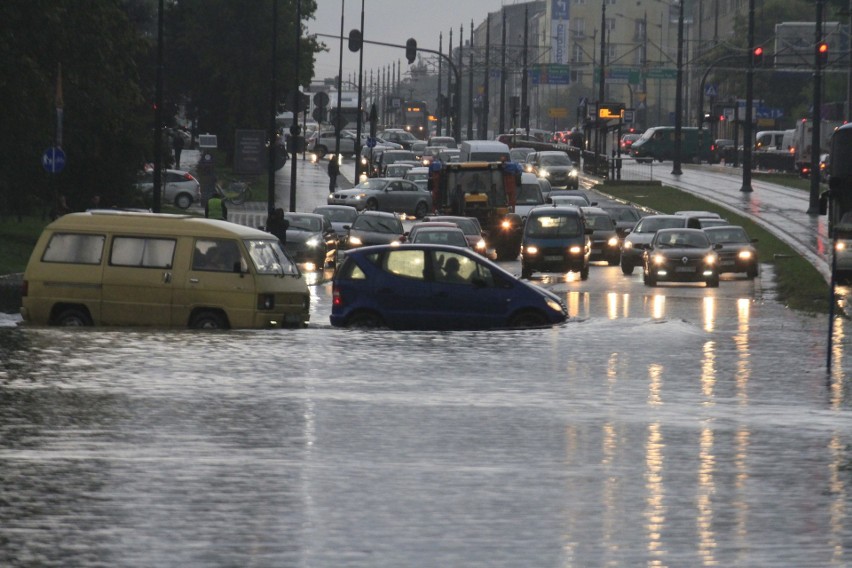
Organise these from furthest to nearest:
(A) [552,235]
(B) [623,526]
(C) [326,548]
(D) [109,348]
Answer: (A) [552,235] < (D) [109,348] < (B) [623,526] < (C) [326,548]

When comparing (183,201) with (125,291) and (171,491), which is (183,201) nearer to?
(125,291)

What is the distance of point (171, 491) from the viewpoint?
10.4 m

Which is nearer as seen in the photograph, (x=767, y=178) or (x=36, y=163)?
(x=36, y=163)

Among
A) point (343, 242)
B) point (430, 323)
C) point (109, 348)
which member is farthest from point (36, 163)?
point (109, 348)

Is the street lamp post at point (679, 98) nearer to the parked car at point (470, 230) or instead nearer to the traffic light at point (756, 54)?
the traffic light at point (756, 54)

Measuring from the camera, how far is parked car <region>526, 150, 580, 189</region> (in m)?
76.9

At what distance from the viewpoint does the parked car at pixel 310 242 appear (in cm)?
4006

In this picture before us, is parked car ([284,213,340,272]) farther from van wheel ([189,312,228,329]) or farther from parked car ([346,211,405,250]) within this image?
van wheel ([189,312,228,329])

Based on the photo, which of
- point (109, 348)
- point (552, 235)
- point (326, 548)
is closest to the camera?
point (326, 548)

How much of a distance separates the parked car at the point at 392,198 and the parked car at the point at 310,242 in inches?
786

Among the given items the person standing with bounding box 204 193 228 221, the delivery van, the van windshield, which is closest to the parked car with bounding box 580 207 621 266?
the person standing with bounding box 204 193 228 221

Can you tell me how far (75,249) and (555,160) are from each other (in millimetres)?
58275

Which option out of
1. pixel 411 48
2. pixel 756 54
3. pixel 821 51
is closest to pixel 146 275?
pixel 821 51

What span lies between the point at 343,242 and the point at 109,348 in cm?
2853
